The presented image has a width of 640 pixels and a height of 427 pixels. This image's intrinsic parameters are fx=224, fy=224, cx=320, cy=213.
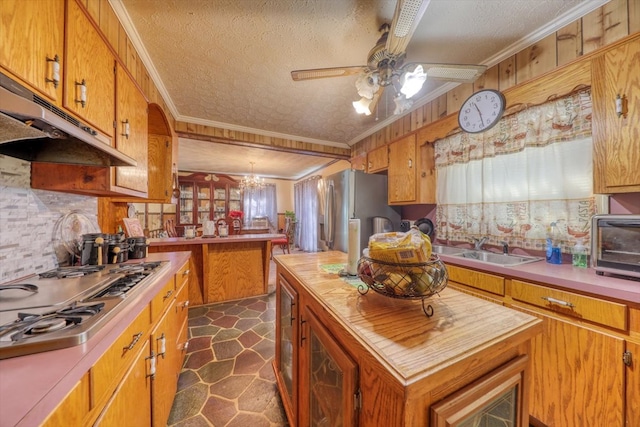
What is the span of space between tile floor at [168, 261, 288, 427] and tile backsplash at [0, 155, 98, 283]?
1.14 meters

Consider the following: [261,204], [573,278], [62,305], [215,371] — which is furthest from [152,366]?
[261,204]

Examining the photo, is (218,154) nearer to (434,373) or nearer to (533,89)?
(533,89)

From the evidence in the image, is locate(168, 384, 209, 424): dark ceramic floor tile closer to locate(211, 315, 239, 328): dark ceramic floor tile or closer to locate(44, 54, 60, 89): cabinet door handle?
locate(211, 315, 239, 328): dark ceramic floor tile

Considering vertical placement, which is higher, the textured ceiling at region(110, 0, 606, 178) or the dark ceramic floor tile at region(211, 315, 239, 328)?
the textured ceiling at region(110, 0, 606, 178)

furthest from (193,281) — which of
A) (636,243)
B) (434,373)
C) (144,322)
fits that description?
(636,243)

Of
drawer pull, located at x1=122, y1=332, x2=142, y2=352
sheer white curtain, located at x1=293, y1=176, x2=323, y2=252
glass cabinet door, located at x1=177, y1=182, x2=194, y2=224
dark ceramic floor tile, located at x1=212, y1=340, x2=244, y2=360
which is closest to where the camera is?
drawer pull, located at x1=122, y1=332, x2=142, y2=352

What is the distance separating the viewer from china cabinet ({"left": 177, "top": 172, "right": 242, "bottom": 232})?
616cm

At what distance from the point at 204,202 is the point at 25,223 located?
220 inches

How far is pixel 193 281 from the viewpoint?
289 cm

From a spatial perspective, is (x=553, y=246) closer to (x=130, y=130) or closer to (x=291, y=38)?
(x=291, y=38)

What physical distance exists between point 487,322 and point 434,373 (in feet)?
1.04

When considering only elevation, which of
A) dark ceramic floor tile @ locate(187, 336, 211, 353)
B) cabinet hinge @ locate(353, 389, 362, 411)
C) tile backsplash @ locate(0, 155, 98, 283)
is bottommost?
dark ceramic floor tile @ locate(187, 336, 211, 353)

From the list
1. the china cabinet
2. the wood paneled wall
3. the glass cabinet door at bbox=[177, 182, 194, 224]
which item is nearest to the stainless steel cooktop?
the wood paneled wall

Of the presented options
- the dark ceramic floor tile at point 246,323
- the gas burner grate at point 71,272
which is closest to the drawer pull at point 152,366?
the gas burner grate at point 71,272
